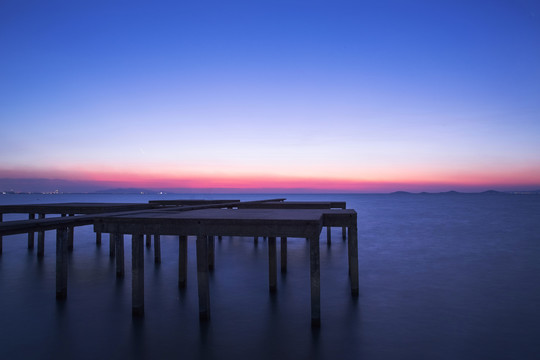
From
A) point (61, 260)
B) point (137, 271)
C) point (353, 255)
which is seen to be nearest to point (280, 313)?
point (353, 255)

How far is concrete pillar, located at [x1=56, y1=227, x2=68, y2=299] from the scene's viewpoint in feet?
27.4

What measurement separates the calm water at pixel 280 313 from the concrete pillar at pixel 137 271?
324mm

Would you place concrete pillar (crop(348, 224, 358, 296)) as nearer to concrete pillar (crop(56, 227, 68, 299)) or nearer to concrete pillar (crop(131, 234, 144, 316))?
concrete pillar (crop(131, 234, 144, 316))

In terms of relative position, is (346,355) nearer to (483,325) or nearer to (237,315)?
(237,315)

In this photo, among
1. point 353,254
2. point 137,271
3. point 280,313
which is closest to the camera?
point 137,271

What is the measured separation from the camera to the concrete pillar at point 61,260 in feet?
27.4

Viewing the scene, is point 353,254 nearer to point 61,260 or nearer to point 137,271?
point 137,271

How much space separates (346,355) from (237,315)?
108 inches

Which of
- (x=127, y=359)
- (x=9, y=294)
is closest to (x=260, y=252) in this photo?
(x=9, y=294)

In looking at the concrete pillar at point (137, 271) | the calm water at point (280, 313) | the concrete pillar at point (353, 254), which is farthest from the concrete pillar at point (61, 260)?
the concrete pillar at point (353, 254)

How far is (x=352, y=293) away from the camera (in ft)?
31.0

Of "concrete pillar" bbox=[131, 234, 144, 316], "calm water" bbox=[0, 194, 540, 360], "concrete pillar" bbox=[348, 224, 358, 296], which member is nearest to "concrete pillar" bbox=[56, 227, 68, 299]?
"calm water" bbox=[0, 194, 540, 360]

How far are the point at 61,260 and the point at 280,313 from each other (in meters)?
5.47

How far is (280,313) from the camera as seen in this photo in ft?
26.0
